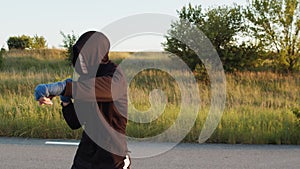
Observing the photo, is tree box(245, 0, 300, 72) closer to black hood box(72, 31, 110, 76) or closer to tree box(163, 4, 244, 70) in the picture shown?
tree box(163, 4, 244, 70)

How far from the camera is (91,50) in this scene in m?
2.53

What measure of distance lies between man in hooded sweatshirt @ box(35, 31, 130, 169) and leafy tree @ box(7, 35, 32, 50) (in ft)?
146

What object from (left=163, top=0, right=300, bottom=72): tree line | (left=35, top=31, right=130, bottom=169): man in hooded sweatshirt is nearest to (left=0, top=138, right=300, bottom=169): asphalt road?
(left=35, top=31, right=130, bottom=169): man in hooded sweatshirt

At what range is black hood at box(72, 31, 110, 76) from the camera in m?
2.53

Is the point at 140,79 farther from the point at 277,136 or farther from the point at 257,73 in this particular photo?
the point at 277,136

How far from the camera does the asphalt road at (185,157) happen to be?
225 inches

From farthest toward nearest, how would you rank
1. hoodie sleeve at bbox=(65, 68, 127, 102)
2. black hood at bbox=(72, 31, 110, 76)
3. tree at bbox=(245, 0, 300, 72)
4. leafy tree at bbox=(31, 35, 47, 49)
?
1. leafy tree at bbox=(31, 35, 47, 49)
2. tree at bbox=(245, 0, 300, 72)
3. black hood at bbox=(72, 31, 110, 76)
4. hoodie sleeve at bbox=(65, 68, 127, 102)

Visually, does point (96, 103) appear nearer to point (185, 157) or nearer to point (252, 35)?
point (185, 157)

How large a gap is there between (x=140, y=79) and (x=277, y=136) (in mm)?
10156

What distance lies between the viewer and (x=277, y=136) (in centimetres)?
738

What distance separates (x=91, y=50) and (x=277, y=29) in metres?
19.1

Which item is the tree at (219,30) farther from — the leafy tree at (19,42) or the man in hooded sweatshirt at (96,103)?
the leafy tree at (19,42)

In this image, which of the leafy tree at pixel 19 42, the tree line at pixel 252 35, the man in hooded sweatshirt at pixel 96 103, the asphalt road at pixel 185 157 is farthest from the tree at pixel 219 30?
the leafy tree at pixel 19 42

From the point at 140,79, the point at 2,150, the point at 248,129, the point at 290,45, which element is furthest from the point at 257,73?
the point at 2,150
